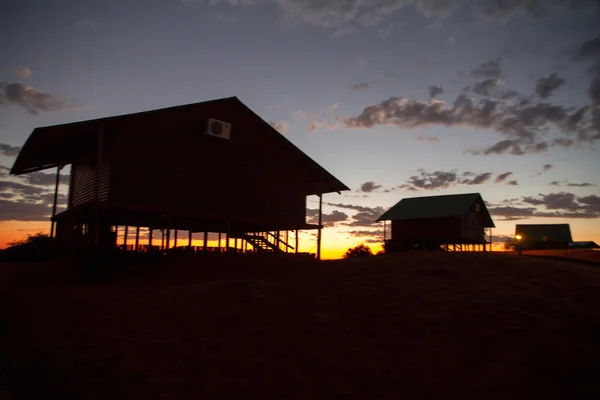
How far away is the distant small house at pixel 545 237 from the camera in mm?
55531

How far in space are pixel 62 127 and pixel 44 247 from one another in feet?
21.7

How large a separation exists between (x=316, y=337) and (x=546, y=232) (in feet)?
185

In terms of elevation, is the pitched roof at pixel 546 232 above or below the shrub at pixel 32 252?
above

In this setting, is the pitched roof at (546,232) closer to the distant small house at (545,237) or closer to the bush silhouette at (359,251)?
the distant small house at (545,237)

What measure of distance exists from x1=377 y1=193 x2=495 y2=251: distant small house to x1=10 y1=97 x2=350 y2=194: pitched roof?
13906 millimetres

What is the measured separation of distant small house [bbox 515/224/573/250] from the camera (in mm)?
55531

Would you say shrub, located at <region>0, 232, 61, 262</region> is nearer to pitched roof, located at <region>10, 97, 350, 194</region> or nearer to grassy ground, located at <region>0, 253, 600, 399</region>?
pitched roof, located at <region>10, 97, 350, 194</region>

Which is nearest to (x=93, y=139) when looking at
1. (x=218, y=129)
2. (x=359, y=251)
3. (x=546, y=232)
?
(x=218, y=129)

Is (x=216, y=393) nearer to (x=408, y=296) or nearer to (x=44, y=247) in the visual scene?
(x=408, y=296)

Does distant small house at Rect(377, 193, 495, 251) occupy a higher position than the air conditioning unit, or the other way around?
the air conditioning unit

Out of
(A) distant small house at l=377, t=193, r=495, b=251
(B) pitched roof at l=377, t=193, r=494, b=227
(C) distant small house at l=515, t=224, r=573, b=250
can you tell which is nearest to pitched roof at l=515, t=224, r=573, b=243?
(C) distant small house at l=515, t=224, r=573, b=250

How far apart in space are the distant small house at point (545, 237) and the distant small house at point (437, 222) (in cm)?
1626

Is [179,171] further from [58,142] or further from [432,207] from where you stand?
[432,207]

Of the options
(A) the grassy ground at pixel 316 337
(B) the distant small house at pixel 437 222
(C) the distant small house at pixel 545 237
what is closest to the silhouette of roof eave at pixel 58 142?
(A) the grassy ground at pixel 316 337
